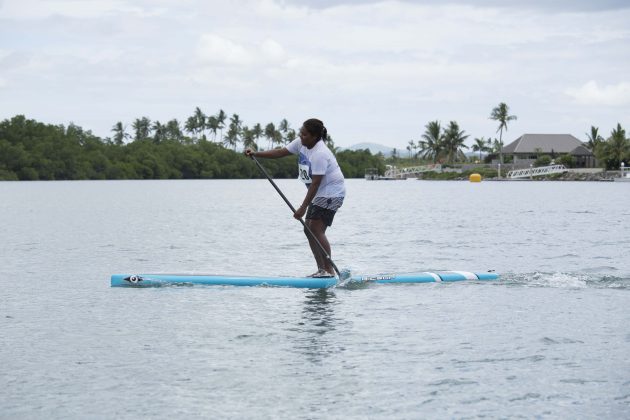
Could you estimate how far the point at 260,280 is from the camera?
13570 mm

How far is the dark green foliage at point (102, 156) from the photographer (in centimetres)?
14650

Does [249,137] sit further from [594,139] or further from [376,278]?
[376,278]

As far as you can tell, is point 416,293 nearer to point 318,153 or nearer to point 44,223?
point 318,153

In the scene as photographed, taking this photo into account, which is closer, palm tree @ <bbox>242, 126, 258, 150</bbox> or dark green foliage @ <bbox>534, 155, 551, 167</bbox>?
dark green foliage @ <bbox>534, 155, 551, 167</bbox>

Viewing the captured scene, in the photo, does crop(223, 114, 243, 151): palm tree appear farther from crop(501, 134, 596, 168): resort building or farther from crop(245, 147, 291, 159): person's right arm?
crop(245, 147, 291, 159): person's right arm

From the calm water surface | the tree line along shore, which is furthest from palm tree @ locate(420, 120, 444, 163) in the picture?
the calm water surface

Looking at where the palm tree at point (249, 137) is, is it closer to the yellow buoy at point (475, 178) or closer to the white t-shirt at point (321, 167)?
the yellow buoy at point (475, 178)

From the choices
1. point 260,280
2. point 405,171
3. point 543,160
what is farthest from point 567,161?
point 260,280

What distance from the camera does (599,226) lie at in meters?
33.5

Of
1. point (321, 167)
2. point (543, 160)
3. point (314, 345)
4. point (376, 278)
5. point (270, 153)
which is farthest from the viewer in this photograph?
point (543, 160)

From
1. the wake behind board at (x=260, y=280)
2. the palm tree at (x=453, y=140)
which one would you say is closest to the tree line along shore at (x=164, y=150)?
the palm tree at (x=453, y=140)

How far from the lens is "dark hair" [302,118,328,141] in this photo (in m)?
12.2

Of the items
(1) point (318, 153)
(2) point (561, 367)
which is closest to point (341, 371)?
(2) point (561, 367)

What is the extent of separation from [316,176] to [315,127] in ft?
2.19
